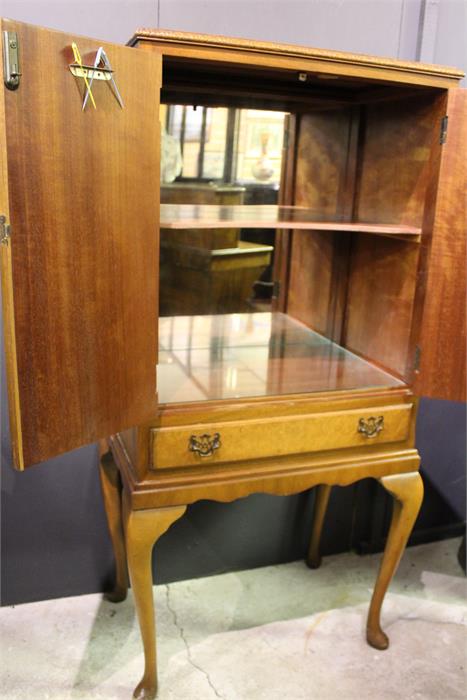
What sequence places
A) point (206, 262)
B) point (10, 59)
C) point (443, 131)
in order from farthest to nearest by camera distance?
1. point (206, 262)
2. point (443, 131)
3. point (10, 59)

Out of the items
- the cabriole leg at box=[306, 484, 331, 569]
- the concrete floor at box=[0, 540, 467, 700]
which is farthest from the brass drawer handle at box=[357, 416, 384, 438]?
the concrete floor at box=[0, 540, 467, 700]

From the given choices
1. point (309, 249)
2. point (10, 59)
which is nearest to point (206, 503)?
point (309, 249)

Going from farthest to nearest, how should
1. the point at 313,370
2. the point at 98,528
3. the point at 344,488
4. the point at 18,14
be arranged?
1. the point at 344,488
2. the point at 98,528
3. the point at 313,370
4. the point at 18,14

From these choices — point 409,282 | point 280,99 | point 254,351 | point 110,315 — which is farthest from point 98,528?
point 280,99

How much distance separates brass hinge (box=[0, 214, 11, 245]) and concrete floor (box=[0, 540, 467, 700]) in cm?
119

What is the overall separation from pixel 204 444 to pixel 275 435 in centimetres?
17

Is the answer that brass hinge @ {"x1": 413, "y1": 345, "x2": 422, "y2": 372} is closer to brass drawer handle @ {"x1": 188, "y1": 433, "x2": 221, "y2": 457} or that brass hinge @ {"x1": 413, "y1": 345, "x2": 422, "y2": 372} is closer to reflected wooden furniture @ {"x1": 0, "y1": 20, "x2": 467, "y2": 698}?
reflected wooden furniture @ {"x1": 0, "y1": 20, "x2": 467, "y2": 698}

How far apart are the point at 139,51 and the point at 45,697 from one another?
146 cm

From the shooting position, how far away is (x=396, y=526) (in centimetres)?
176

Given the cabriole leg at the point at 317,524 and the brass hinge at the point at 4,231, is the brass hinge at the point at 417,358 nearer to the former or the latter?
the cabriole leg at the point at 317,524

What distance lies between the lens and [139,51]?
1.14m

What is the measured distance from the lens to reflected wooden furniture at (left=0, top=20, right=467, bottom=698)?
3.53 ft

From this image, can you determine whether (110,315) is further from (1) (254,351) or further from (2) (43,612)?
(2) (43,612)

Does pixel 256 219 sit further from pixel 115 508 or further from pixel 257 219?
pixel 115 508
